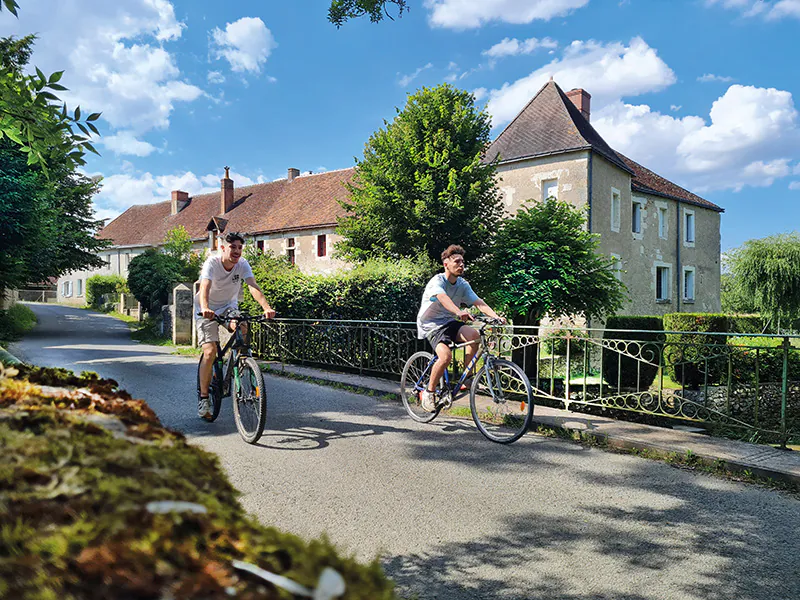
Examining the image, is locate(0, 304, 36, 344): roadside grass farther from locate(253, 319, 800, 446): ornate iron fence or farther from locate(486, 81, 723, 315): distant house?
locate(486, 81, 723, 315): distant house

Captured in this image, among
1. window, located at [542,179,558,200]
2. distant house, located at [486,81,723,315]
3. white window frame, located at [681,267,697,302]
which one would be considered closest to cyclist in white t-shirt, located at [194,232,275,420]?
distant house, located at [486,81,723,315]

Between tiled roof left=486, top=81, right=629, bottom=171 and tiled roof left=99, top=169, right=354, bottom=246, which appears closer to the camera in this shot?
tiled roof left=486, top=81, right=629, bottom=171

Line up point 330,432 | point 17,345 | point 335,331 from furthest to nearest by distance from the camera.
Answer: point 17,345 → point 335,331 → point 330,432

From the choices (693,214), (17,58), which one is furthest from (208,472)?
(693,214)

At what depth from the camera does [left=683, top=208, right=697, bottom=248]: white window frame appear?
32312 mm

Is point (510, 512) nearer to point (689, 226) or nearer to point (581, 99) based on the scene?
point (581, 99)

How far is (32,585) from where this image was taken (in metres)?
0.71

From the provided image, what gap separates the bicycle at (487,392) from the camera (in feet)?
20.0

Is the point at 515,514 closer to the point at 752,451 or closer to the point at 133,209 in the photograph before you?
the point at 752,451

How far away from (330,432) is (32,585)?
5739 mm

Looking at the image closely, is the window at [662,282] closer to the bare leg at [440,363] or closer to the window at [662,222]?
the window at [662,222]

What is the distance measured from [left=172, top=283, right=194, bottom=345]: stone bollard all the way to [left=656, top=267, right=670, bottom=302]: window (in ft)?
78.1

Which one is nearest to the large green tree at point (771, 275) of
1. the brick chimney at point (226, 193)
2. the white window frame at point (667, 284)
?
the white window frame at point (667, 284)

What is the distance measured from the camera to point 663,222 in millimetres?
30797
